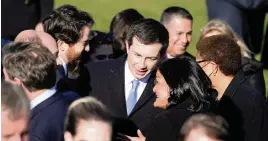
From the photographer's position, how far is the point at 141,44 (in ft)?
20.6

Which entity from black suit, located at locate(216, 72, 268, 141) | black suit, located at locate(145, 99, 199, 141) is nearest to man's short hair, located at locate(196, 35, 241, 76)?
black suit, located at locate(216, 72, 268, 141)

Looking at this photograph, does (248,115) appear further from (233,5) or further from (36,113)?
(233,5)

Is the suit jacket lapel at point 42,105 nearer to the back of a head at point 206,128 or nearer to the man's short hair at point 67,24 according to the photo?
the back of a head at point 206,128

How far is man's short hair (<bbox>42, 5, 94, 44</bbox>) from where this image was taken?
6.33 metres

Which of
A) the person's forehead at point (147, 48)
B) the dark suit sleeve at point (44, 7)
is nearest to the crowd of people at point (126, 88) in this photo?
the person's forehead at point (147, 48)

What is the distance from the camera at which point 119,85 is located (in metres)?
6.20

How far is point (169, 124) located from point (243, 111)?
0.88 m

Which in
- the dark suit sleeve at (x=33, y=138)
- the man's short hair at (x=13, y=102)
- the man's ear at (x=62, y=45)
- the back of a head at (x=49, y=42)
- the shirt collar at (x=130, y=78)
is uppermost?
the man's short hair at (x=13, y=102)

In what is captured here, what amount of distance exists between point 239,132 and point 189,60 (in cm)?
75

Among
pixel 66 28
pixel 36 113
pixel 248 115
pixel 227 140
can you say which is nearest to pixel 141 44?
pixel 66 28

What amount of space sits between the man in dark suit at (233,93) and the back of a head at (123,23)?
1521 mm

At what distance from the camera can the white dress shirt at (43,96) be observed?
510 cm

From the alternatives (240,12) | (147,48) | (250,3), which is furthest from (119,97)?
(240,12)

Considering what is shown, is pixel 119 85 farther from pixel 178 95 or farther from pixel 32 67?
pixel 32 67
